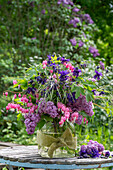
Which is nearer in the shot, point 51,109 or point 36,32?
point 51,109

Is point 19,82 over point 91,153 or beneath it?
over

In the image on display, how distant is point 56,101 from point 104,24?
498cm

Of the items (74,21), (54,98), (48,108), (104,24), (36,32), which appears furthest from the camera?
(104,24)

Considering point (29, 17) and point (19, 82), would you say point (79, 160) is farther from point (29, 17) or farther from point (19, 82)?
point (29, 17)

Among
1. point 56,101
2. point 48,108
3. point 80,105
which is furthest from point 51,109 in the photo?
point 80,105

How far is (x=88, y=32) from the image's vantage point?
582 cm

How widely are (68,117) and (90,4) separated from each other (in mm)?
4925

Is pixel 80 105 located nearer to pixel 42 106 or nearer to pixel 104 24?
pixel 42 106

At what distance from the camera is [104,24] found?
22.2 feet

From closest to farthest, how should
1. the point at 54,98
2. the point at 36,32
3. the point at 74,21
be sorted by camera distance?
the point at 54,98
the point at 74,21
the point at 36,32

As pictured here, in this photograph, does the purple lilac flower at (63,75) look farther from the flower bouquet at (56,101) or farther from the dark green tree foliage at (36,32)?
the dark green tree foliage at (36,32)

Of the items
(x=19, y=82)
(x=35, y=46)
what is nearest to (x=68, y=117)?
(x=19, y=82)

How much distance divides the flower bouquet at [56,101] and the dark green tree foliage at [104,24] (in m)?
4.67

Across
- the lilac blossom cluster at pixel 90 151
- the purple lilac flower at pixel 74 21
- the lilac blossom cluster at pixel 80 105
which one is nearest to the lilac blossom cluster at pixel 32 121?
the lilac blossom cluster at pixel 80 105
